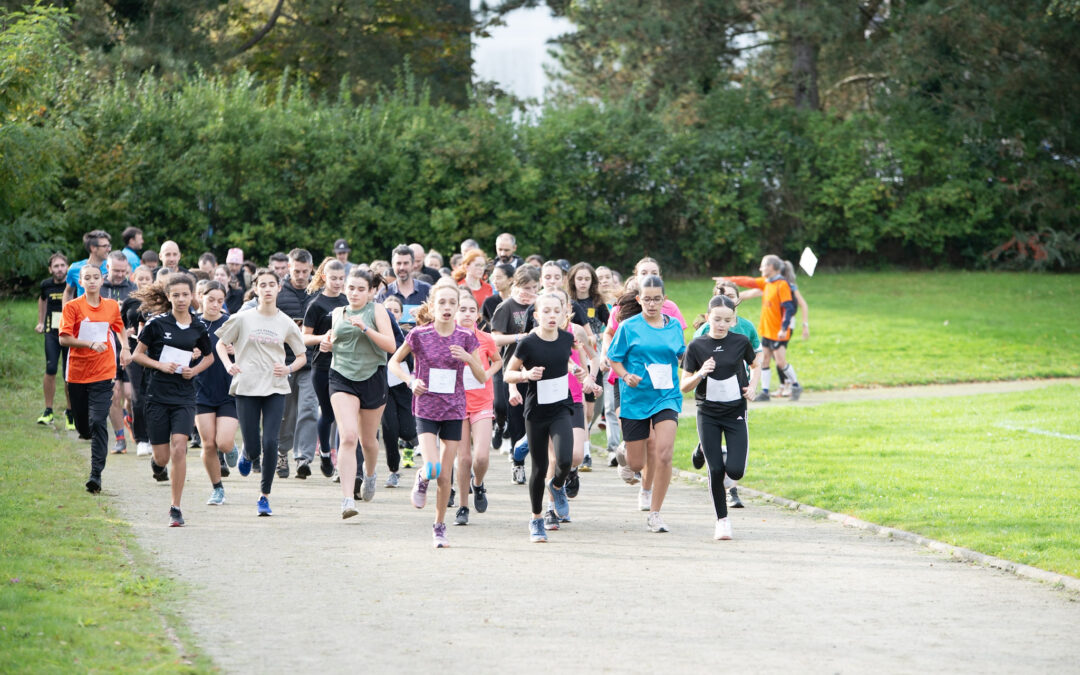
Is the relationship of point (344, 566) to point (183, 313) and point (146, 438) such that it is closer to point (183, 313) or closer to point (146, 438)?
point (183, 313)

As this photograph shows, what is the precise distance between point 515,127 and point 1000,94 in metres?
13.5

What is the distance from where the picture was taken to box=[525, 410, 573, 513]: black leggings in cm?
959

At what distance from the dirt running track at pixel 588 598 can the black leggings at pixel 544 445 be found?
40 cm

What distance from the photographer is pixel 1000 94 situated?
36156mm

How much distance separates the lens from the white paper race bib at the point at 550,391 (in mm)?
9555

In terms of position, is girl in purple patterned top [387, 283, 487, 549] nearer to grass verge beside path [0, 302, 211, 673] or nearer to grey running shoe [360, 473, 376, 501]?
grey running shoe [360, 473, 376, 501]

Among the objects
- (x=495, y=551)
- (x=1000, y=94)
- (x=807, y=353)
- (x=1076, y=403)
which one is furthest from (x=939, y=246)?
(x=495, y=551)

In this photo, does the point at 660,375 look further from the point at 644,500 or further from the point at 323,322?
the point at 323,322

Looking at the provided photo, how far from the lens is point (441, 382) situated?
9.45 meters

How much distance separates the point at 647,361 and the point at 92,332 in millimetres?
5200

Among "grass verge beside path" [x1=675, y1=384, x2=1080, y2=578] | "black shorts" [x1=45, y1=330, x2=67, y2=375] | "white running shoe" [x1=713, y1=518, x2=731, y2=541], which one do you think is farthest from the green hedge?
"white running shoe" [x1=713, y1=518, x2=731, y2=541]

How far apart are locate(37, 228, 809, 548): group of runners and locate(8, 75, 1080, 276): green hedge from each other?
13441 millimetres

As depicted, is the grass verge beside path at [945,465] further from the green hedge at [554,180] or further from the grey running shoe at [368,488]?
the green hedge at [554,180]

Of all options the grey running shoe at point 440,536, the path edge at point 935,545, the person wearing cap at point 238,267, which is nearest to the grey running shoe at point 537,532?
the grey running shoe at point 440,536
